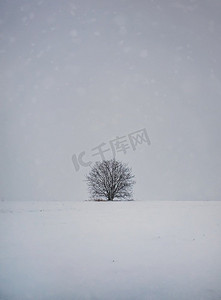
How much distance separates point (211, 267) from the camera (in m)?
4.36

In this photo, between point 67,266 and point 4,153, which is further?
point 4,153

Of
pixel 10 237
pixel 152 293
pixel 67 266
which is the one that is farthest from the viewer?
pixel 10 237

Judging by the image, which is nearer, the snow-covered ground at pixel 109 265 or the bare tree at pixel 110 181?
the snow-covered ground at pixel 109 265

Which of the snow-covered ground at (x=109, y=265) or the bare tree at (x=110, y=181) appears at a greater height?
the bare tree at (x=110, y=181)

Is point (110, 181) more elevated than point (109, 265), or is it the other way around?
point (110, 181)

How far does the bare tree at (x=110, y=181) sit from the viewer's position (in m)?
32.1

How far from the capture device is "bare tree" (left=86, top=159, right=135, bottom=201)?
1262 inches

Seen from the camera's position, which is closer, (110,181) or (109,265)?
(109,265)

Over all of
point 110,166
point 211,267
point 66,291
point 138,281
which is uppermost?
point 110,166

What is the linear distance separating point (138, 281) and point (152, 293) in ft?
1.35

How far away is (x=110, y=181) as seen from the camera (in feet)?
105

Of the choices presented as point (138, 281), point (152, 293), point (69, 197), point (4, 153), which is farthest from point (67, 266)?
point (69, 197)

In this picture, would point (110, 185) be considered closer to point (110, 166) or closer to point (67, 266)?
point (110, 166)

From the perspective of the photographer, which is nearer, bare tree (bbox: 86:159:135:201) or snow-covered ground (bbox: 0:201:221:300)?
snow-covered ground (bbox: 0:201:221:300)
